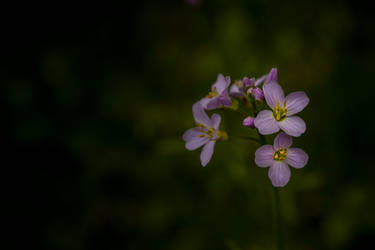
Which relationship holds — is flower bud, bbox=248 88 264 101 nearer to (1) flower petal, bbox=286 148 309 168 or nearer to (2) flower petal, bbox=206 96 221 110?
(2) flower petal, bbox=206 96 221 110

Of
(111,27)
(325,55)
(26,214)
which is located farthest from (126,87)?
(325,55)

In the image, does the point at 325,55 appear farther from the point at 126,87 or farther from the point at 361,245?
the point at 126,87

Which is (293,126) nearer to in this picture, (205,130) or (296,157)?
(296,157)

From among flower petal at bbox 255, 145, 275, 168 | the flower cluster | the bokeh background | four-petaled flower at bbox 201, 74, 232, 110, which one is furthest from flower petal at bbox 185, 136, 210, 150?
the bokeh background

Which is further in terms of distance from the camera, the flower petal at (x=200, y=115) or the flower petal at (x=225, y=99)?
the flower petal at (x=200, y=115)

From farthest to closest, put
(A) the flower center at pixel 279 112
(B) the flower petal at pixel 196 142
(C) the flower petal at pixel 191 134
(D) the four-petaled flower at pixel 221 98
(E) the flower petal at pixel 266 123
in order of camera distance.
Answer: (C) the flower petal at pixel 191 134
(B) the flower petal at pixel 196 142
(D) the four-petaled flower at pixel 221 98
(A) the flower center at pixel 279 112
(E) the flower petal at pixel 266 123

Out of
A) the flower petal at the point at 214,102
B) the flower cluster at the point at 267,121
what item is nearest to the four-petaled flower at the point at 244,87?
the flower cluster at the point at 267,121

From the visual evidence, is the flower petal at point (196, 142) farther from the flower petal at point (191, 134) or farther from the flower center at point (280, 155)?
the flower center at point (280, 155)

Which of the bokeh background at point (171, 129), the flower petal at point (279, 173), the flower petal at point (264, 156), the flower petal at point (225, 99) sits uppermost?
the bokeh background at point (171, 129)
